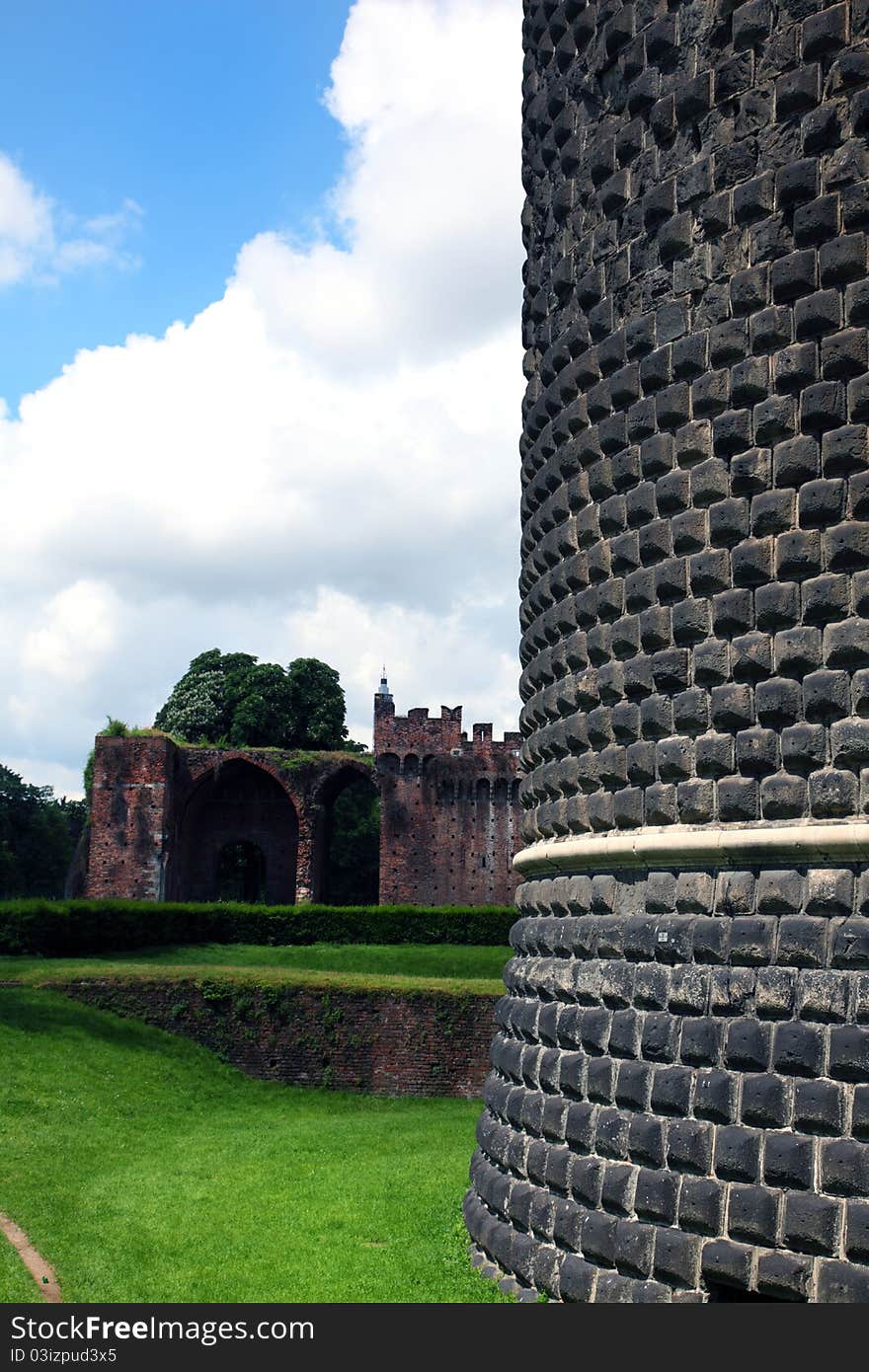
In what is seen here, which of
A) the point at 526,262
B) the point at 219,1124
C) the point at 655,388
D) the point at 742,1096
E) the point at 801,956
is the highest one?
the point at 526,262

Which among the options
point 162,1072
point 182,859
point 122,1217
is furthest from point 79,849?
point 122,1217

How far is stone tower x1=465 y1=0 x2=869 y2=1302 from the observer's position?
490 centimetres

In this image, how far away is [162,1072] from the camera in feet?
47.8

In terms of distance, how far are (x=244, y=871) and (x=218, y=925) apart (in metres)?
15.1

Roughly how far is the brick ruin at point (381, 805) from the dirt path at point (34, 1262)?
23.7 m

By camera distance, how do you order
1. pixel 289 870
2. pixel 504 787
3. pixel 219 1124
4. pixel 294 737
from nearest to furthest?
1. pixel 219 1124
2. pixel 504 787
3. pixel 289 870
4. pixel 294 737

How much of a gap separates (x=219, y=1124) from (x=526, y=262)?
9181 mm

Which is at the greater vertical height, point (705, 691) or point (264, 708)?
point (264, 708)

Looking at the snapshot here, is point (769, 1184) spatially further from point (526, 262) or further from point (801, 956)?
point (526, 262)

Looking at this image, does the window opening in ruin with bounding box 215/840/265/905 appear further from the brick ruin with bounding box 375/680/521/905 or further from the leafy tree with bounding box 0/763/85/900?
the leafy tree with bounding box 0/763/85/900

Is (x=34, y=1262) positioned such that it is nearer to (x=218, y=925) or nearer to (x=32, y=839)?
(x=218, y=925)

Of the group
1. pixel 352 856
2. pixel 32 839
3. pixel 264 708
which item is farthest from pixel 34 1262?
pixel 32 839

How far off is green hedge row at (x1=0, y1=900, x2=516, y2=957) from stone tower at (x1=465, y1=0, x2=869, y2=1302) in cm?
1582

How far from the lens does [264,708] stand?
44.0 meters
